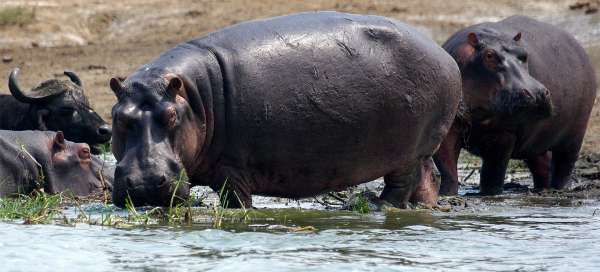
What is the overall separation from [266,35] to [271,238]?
154 centimetres

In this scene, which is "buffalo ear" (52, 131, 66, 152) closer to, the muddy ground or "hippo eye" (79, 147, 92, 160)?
"hippo eye" (79, 147, 92, 160)

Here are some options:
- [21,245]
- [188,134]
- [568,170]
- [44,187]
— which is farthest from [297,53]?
[568,170]

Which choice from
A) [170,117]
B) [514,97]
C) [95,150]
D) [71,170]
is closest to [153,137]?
[170,117]

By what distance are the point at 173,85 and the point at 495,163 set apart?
3703 mm

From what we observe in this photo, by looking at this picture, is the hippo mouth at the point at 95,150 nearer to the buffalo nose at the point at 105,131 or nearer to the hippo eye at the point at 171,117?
the buffalo nose at the point at 105,131

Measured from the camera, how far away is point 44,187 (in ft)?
29.1

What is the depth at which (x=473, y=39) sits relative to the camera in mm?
9375

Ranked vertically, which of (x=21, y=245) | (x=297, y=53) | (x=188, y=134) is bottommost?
(x=21, y=245)

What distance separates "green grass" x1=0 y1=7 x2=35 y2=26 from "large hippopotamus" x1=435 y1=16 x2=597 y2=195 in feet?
34.4

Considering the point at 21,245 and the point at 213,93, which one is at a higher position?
the point at 213,93

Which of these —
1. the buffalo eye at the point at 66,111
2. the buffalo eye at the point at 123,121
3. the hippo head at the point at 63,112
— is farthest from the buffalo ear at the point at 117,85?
the buffalo eye at the point at 66,111

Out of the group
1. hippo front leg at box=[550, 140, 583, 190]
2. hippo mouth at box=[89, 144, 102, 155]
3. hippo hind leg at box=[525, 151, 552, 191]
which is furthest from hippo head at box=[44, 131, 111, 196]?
hippo front leg at box=[550, 140, 583, 190]

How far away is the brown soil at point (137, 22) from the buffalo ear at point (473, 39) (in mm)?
8564

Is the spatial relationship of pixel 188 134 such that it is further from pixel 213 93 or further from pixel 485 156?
pixel 485 156
